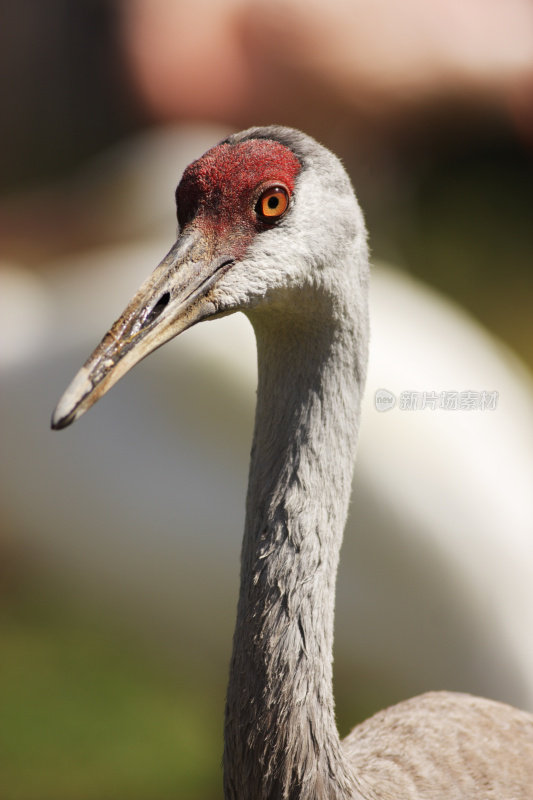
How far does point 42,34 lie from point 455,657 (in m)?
3.51

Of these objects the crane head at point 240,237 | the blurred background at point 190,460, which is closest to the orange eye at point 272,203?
the crane head at point 240,237

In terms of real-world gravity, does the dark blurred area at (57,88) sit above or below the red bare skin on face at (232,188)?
above

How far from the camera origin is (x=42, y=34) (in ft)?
15.0

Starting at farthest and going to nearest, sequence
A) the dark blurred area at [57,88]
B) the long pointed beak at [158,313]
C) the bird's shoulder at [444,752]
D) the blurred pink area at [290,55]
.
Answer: the dark blurred area at [57,88] → the blurred pink area at [290,55] → the bird's shoulder at [444,752] → the long pointed beak at [158,313]

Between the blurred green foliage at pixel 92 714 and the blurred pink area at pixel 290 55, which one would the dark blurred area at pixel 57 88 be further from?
the blurred green foliage at pixel 92 714

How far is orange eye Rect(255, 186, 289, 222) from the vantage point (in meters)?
1.29

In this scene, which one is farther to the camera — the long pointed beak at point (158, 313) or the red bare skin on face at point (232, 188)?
the red bare skin on face at point (232, 188)

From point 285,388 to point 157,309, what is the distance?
0.25 metres

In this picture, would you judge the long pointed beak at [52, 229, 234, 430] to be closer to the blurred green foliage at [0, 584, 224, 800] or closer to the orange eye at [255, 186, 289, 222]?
the orange eye at [255, 186, 289, 222]

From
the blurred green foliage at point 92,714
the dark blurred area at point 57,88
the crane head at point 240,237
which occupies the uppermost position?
the dark blurred area at point 57,88

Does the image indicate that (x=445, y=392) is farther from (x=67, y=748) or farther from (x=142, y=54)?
(x=142, y=54)

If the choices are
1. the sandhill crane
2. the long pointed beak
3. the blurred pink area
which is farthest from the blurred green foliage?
the blurred pink area

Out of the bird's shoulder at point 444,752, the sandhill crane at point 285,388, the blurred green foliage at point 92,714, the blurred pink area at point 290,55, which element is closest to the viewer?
the sandhill crane at point 285,388

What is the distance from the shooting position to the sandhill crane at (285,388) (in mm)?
1278
